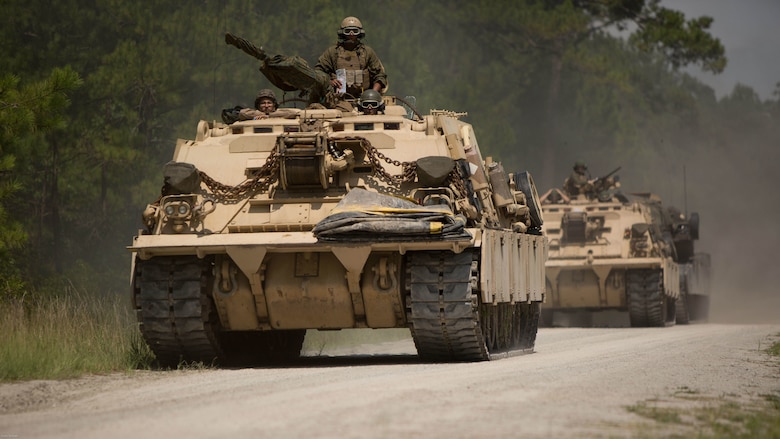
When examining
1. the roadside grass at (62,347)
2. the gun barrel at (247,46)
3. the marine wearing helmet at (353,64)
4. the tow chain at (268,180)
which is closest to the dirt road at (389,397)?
the roadside grass at (62,347)

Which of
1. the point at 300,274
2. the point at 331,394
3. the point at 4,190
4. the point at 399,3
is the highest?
the point at 399,3

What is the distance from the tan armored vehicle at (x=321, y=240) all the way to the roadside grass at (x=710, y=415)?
3.24m

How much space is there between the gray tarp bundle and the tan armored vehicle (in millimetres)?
12

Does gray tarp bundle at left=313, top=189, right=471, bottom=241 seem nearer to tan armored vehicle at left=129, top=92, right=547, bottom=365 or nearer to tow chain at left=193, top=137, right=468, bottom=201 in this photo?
tan armored vehicle at left=129, top=92, right=547, bottom=365

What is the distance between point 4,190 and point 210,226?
5460 mm

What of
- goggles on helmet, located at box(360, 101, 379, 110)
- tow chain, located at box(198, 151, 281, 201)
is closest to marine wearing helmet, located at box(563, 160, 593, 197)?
goggles on helmet, located at box(360, 101, 379, 110)

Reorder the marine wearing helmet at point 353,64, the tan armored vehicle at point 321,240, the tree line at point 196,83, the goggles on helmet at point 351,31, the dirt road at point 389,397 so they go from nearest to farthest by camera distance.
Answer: the dirt road at point 389,397 → the tan armored vehicle at point 321,240 → the marine wearing helmet at point 353,64 → the goggles on helmet at point 351,31 → the tree line at point 196,83

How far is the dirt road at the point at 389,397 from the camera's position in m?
7.96

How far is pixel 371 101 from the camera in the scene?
Result: 52.3 ft

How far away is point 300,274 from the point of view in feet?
44.5

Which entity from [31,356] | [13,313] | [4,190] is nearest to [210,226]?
[31,356]

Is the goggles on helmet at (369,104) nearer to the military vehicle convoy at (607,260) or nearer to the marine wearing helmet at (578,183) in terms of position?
the military vehicle convoy at (607,260)

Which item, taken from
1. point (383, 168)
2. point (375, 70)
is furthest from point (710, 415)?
point (375, 70)

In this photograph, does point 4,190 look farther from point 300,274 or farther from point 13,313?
point 300,274
